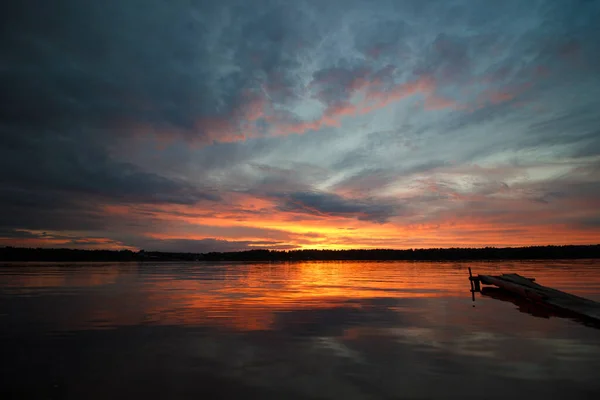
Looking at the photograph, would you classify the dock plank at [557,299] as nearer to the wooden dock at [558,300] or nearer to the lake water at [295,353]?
the wooden dock at [558,300]

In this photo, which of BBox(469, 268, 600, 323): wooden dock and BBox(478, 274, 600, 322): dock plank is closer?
BBox(469, 268, 600, 323): wooden dock

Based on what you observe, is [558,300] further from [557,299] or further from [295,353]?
[295,353]

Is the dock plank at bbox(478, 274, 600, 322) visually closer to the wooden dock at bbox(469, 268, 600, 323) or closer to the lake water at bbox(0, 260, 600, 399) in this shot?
the wooden dock at bbox(469, 268, 600, 323)

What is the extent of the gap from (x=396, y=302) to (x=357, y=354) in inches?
543

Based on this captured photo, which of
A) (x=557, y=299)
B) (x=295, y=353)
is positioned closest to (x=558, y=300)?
(x=557, y=299)

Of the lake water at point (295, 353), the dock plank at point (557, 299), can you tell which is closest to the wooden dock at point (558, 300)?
the dock plank at point (557, 299)

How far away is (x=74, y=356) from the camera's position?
1179 cm

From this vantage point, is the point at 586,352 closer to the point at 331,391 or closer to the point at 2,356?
the point at 331,391

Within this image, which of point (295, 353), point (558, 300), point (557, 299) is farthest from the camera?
point (557, 299)

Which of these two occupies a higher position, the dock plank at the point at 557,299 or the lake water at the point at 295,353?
the dock plank at the point at 557,299

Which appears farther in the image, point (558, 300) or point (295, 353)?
point (558, 300)

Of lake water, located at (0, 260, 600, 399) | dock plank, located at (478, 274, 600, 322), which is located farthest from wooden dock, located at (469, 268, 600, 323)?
lake water, located at (0, 260, 600, 399)

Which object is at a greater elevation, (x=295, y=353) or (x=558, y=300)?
(x=558, y=300)

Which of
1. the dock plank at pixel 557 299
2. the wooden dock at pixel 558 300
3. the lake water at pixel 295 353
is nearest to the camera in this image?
the lake water at pixel 295 353
